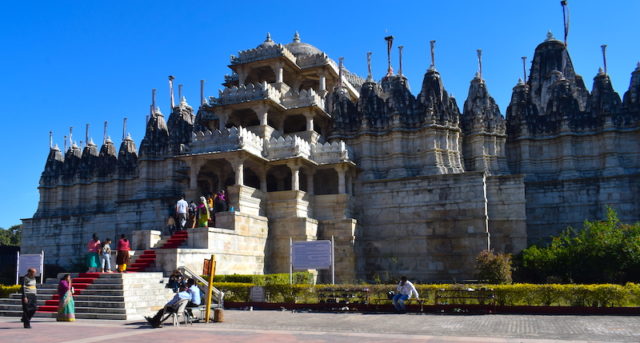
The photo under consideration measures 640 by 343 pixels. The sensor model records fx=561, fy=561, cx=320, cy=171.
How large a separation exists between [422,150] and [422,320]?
1958cm

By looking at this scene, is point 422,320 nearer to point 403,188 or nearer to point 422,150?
point 403,188

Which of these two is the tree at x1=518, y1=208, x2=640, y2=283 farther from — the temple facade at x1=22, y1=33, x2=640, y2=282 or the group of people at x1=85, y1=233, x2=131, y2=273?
the group of people at x1=85, y1=233, x2=131, y2=273

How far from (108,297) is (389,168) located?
826 inches

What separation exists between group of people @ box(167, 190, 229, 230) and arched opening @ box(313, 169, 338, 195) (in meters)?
7.72

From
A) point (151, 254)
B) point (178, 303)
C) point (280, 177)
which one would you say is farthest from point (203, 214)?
point (178, 303)

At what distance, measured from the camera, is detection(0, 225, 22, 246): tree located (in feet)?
322

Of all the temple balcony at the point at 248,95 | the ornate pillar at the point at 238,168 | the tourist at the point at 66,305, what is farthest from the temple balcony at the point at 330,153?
the tourist at the point at 66,305

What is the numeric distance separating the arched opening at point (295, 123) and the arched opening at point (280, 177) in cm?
435

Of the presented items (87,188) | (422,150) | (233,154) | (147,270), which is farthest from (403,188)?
(87,188)

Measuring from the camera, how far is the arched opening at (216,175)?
116 ft

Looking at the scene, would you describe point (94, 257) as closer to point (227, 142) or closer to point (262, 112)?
point (227, 142)

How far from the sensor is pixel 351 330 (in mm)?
15781

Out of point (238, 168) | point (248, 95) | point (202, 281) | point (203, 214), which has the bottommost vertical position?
point (202, 281)

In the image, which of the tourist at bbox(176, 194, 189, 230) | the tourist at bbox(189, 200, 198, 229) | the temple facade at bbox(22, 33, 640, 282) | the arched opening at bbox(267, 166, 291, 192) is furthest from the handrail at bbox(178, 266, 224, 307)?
the arched opening at bbox(267, 166, 291, 192)
